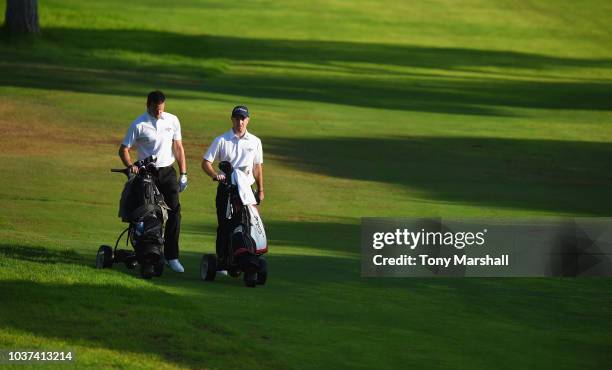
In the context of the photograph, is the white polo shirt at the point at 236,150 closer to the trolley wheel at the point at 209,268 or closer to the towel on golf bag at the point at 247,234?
the towel on golf bag at the point at 247,234

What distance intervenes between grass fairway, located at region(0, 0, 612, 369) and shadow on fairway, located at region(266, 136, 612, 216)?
0.10m

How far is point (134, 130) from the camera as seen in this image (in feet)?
55.0

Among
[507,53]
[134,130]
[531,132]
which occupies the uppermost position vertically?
[507,53]

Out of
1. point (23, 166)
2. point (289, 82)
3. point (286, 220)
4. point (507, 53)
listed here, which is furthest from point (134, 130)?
point (507, 53)

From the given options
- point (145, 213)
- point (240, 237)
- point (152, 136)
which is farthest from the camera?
point (152, 136)

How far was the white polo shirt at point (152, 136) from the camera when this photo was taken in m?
16.8

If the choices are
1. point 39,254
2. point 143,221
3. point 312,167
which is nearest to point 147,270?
point 143,221

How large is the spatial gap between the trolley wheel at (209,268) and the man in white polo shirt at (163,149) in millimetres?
583

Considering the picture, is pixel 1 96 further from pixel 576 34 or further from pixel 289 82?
pixel 576 34

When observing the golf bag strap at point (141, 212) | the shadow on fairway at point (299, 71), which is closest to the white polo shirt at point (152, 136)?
the golf bag strap at point (141, 212)

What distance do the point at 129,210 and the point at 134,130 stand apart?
3.14ft

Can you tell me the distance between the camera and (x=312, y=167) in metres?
29.4

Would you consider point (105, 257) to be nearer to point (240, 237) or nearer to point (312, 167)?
point (240, 237)

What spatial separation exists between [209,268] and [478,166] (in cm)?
1542
